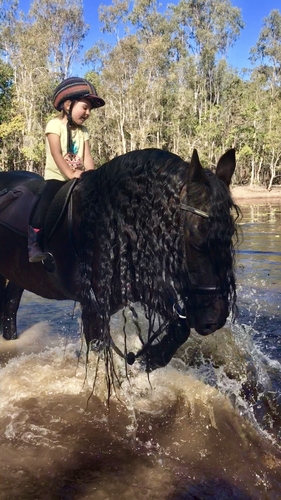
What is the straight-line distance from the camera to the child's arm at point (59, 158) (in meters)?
3.55

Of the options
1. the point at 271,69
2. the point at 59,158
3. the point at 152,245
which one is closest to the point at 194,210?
the point at 152,245

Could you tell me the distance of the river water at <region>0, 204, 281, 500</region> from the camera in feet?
8.67

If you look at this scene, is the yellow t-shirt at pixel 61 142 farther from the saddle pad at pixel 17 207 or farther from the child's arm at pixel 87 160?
the saddle pad at pixel 17 207

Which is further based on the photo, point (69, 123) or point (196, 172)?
point (69, 123)

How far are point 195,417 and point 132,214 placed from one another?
5.35ft

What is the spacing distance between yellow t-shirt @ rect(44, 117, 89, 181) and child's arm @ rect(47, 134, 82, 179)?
0.05m

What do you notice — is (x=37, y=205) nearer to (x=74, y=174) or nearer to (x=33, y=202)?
(x=33, y=202)

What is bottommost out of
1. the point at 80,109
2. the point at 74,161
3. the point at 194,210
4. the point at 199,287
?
the point at 199,287

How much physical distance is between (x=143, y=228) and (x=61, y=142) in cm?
145

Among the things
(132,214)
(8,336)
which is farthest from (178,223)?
(8,336)

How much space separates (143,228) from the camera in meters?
2.79

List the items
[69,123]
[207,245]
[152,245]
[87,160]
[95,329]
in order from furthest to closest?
[87,160] < [69,123] < [95,329] < [152,245] < [207,245]

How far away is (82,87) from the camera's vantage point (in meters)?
3.59

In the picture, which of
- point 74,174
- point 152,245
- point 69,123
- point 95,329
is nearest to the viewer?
point 152,245
